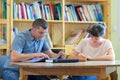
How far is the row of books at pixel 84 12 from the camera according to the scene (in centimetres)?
420

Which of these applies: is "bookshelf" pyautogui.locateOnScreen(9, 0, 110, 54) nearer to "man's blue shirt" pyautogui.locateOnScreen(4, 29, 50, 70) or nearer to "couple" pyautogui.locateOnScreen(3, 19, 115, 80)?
"couple" pyautogui.locateOnScreen(3, 19, 115, 80)

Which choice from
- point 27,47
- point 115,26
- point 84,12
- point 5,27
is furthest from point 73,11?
point 27,47

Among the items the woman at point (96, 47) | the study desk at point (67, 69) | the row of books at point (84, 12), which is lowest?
the study desk at point (67, 69)

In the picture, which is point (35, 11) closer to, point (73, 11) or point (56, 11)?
point (56, 11)

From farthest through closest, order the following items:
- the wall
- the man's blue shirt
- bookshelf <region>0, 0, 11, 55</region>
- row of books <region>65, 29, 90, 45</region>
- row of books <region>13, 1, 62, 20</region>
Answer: the wall, row of books <region>65, 29, 90, 45</region>, row of books <region>13, 1, 62, 20</region>, bookshelf <region>0, 0, 11, 55</region>, the man's blue shirt

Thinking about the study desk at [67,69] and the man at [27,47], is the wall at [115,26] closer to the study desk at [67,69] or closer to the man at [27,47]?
the man at [27,47]

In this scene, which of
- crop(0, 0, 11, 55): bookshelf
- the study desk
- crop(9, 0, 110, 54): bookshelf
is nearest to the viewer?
the study desk

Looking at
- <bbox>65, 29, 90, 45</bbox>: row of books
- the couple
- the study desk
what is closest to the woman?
the couple

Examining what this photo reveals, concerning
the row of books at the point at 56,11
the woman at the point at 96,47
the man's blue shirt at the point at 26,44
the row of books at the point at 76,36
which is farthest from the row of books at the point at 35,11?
the man's blue shirt at the point at 26,44

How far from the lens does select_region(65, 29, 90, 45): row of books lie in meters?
4.19

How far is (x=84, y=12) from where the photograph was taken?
4.27 metres

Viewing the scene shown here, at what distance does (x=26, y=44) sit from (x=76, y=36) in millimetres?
1341

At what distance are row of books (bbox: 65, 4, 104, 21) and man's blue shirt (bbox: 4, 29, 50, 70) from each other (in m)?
1.08

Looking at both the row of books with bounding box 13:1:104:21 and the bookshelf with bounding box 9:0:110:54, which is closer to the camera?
the row of books with bounding box 13:1:104:21
